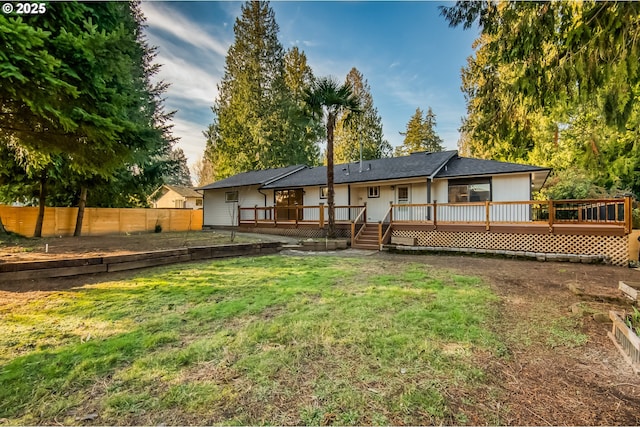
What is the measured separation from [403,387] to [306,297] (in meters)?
2.72

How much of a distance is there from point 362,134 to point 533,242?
24426mm

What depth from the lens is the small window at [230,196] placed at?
66.0ft

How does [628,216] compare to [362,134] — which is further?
[362,134]

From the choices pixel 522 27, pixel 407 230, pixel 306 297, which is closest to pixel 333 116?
pixel 407 230

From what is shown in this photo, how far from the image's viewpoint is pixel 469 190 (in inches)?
508

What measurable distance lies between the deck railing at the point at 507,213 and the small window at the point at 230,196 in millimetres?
11487

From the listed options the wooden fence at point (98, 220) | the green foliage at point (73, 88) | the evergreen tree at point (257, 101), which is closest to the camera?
the green foliage at point (73, 88)

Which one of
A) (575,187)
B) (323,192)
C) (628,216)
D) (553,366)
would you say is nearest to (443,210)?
(628,216)

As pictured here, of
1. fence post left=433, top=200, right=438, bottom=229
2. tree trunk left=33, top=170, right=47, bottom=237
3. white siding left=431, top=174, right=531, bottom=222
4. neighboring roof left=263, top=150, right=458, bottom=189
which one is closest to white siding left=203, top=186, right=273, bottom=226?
neighboring roof left=263, top=150, right=458, bottom=189

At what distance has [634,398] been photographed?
224 cm

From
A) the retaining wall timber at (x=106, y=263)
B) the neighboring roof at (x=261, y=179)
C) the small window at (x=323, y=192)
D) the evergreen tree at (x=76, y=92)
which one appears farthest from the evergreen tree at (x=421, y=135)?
the evergreen tree at (x=76, y=92)

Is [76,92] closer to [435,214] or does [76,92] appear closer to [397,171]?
[435,214]

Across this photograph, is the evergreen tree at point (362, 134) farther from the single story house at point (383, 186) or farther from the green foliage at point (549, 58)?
the green foliage at point (549, 58)

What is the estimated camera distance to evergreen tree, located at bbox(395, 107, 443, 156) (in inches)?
1439
